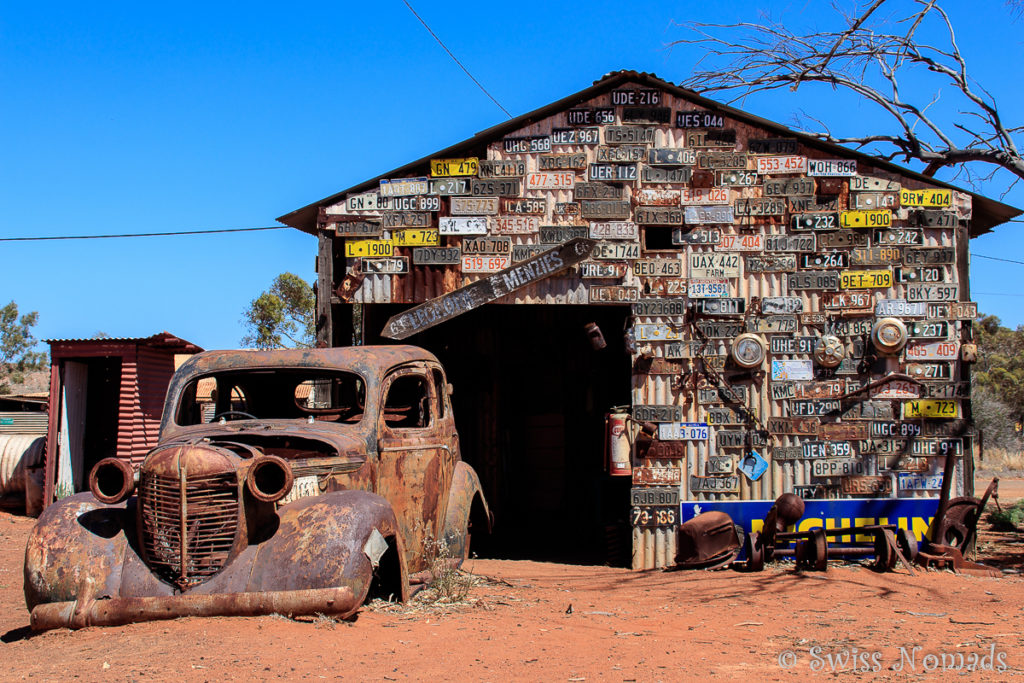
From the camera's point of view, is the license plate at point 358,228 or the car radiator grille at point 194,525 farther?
the license plate at point 358,228

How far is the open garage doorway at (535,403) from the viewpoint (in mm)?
12273

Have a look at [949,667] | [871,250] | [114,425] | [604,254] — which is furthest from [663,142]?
[114,425]

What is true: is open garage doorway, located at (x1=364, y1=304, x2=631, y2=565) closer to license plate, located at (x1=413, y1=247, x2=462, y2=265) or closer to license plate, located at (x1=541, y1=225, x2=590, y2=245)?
license plate, located at (x1=413, y1=247, x2=462, y2=265)

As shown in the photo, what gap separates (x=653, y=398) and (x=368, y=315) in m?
3.65

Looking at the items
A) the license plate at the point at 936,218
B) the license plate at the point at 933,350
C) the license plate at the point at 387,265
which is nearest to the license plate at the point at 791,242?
the license plate at the point at 936,218

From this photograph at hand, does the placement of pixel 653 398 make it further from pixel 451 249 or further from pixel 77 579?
pixel 77 579

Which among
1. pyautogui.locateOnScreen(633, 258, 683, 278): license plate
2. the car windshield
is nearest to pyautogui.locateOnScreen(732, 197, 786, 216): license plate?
pyautogui.locateOnScreen(633, 258, 683, 278): license plate

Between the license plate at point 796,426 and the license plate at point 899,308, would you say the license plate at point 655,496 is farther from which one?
the license plate at point 899,308

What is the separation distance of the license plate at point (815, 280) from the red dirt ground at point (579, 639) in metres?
3.10

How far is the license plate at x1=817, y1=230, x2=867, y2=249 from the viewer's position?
9.20 meters

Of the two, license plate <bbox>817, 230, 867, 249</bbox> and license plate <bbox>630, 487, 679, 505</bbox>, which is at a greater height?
license plate <bbox>817, 230, 867, 249</bbox>

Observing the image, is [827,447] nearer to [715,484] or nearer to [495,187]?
[715,484]

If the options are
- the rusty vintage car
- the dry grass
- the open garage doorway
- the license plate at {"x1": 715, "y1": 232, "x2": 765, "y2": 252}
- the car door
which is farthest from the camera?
the dry grass

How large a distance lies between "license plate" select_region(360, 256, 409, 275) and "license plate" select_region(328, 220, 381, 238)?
274mm
